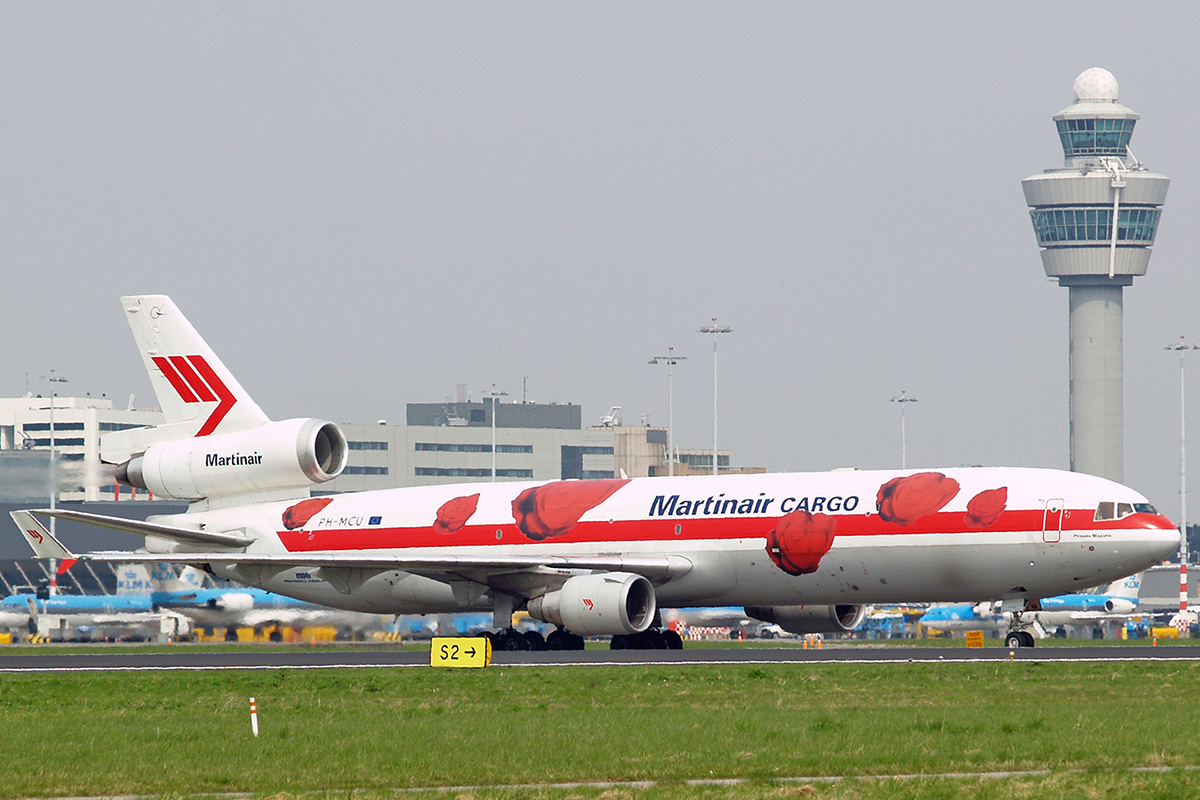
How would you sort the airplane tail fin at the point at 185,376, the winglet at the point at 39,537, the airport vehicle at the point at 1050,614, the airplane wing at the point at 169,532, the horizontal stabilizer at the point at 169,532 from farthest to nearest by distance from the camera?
the airport vehicle at the point at 1050,614 → the airplane tail fin at the point at 185,376 → the horizontal stabilizer at the point at 169,532 → the airplane wing at the point at 169,532 → the winglet at the point at 39,537

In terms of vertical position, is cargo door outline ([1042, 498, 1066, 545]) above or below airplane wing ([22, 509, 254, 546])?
above

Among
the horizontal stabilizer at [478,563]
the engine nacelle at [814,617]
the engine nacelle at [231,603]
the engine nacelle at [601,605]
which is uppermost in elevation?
the horizontal stabilizer at [478,563]

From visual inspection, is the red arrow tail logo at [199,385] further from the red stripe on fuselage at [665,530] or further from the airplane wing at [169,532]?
the red stripe on fuselage at [665,530]

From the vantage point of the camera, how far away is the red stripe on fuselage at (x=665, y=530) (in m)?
45.5

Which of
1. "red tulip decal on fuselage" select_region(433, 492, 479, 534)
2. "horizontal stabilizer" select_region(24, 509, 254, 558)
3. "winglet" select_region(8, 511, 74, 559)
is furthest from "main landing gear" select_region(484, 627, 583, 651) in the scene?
"winglet" select_region(8, 511, 74, 559)

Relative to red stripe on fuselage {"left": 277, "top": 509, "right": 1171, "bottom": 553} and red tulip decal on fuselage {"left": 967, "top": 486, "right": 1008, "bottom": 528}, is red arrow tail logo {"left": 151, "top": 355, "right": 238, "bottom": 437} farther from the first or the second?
red tulip decal on fuselage {"left": 967, "top": 486, "right": 1008, "bottom": 528}

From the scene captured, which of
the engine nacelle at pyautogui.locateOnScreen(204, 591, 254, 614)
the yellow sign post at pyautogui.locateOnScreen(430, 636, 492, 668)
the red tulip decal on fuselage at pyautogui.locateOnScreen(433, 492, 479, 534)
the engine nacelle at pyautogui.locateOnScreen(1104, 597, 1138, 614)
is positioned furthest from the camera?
the engine nacelle at pyautogui.locateOnScreen(1104, 597, 1138, 614)

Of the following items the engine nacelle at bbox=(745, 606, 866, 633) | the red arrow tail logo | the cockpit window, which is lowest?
the engine nacelle at bbox=(745, 606, 866, 633)

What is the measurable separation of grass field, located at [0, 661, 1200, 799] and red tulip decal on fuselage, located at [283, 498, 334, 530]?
71.0 ft

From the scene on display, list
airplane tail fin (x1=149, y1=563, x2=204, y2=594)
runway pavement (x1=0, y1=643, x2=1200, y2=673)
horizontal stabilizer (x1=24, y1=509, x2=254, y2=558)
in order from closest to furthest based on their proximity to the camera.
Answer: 1. runway pavement (x1=0, y1=643, x2=1200, y2=673)
2. horizontal stabilizer (x1=24, y1=509, x2=254, y2=558)
3. airplane tail fin (x1=149, y1=563, x2=204, y2=594)

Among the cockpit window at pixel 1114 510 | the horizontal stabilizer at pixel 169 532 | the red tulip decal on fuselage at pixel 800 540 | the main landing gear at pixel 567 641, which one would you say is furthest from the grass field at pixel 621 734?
the horizontal stabilizer at pixel 169 532

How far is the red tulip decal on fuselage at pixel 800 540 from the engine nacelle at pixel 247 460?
1590 cm

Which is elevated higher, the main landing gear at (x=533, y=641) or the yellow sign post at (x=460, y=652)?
the yellow sign post at (x=460, y=652)

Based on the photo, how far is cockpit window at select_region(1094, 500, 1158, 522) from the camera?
45.2m
